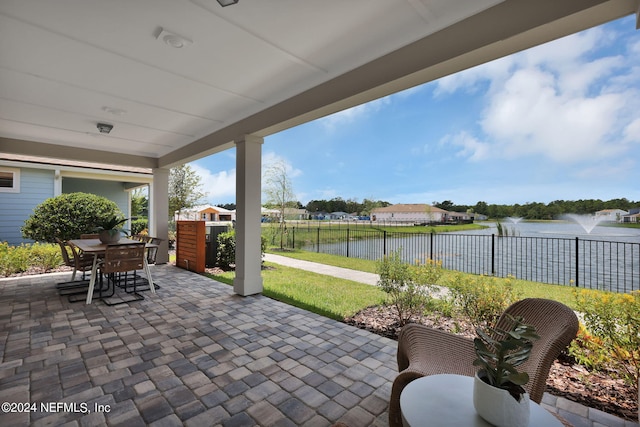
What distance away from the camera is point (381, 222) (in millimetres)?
8867

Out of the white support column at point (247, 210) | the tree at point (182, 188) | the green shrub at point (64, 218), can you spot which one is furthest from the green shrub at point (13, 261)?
the tree at point (182, 188)

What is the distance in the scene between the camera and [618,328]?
88.0 inches

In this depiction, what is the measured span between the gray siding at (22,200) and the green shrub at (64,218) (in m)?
1.60

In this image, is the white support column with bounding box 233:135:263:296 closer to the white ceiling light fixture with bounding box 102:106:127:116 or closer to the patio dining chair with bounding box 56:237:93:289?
the white ceiling light fixture with bounding box 102:106:127:116

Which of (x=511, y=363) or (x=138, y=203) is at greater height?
(x=138, y=203)

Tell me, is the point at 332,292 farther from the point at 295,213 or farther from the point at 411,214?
the point at 295,213

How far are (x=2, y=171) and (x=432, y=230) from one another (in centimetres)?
1194

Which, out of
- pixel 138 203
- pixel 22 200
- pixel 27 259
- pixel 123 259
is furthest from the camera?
pixel 138 203

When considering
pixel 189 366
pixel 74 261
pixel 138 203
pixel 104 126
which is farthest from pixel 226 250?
pixel 138 203

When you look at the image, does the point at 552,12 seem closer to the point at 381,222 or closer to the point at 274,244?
the point at 381,222

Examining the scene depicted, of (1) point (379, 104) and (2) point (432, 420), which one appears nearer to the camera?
(2) point (432, 420)

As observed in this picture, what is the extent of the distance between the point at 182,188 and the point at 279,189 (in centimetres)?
425

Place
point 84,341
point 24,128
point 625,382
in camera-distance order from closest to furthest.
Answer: point 625,382, point 84,341, point 24,128

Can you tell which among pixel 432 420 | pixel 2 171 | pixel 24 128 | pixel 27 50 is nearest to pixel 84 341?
pixel 27 50
